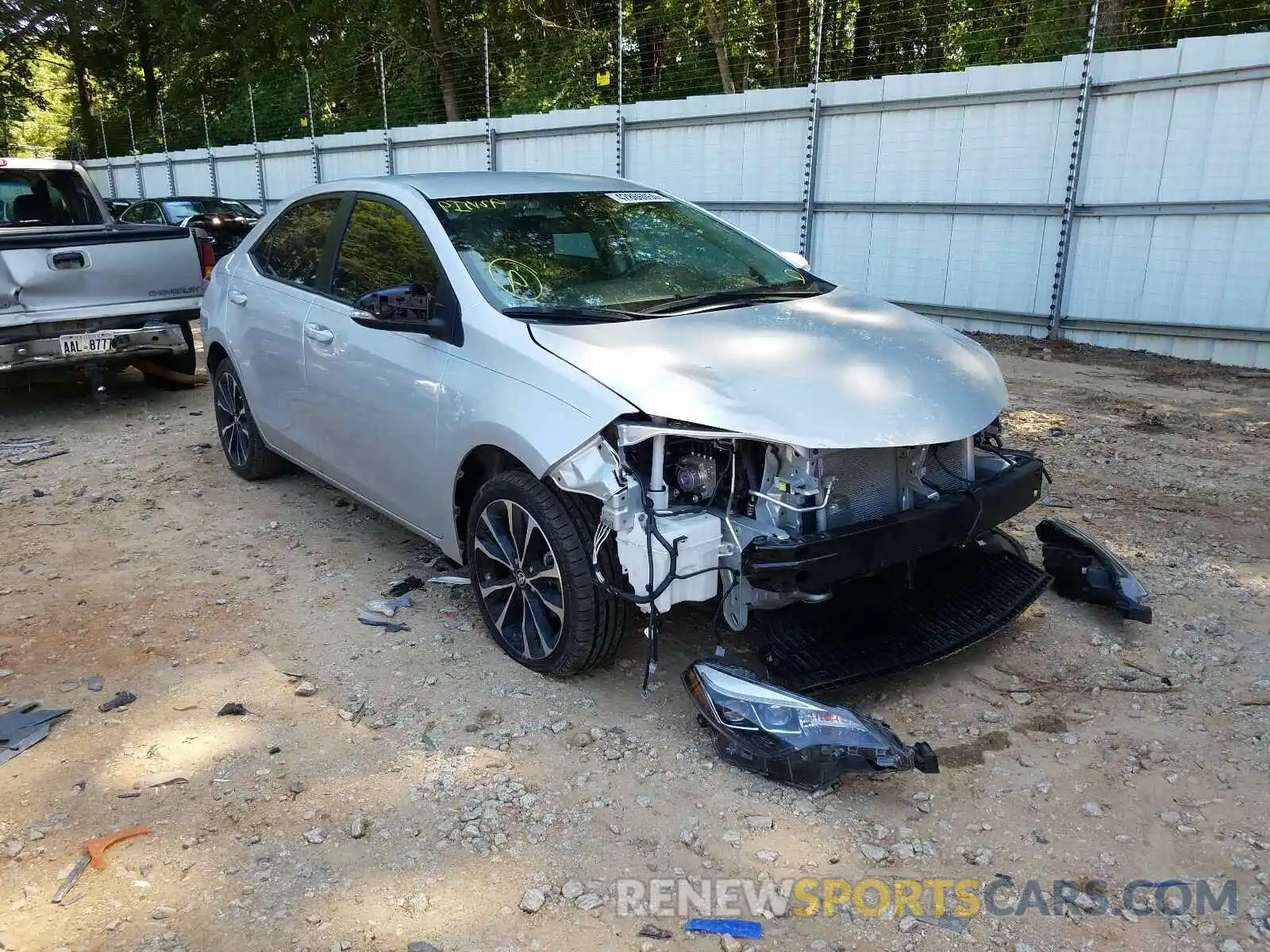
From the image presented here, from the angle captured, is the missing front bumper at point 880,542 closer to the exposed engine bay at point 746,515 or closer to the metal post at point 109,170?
the exposed engine bay at point 746,515

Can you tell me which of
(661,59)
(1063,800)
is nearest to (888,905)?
(1063,800)

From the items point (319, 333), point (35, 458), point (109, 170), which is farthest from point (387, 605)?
point (109, 170)

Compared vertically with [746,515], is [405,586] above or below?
below

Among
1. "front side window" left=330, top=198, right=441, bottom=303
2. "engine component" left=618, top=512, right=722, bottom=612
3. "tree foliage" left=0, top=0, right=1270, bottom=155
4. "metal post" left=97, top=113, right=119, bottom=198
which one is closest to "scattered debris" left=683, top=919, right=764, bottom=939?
"engine component" left=618, top=512, right=722, bottom=612

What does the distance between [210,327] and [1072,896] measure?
534cm

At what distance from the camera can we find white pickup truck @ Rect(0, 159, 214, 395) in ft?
22.0

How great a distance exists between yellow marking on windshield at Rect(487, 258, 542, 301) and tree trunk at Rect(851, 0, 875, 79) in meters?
9.84

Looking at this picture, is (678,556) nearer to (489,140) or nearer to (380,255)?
(380,255)

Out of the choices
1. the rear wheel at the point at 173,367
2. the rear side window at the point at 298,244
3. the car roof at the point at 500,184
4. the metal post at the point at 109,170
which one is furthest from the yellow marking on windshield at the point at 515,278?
the metal post at the point at 109,170

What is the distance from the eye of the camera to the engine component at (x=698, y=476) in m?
3.24

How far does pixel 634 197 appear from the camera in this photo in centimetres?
475

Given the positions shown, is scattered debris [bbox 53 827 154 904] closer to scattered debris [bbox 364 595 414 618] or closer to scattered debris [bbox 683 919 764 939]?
scattered debris [bbox 364 595 414 618]

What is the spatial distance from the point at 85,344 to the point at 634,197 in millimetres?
4568

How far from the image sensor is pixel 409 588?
4508 mm
